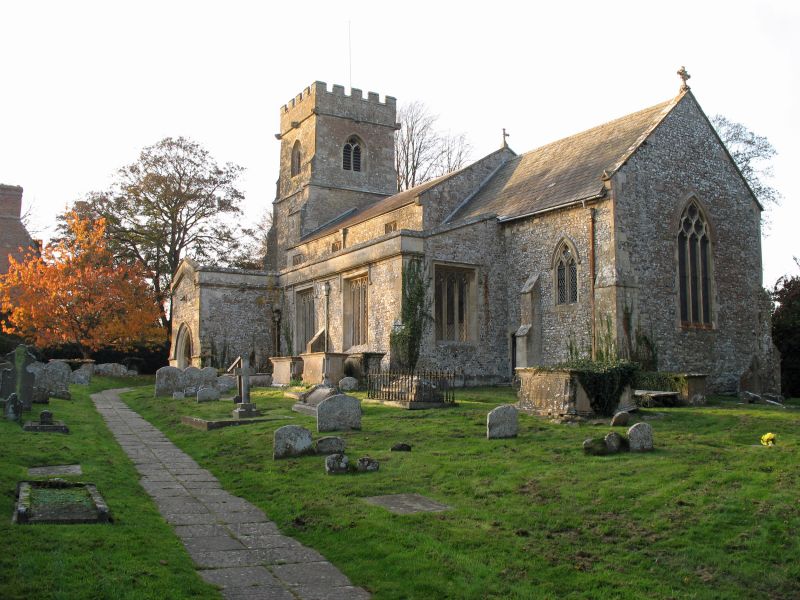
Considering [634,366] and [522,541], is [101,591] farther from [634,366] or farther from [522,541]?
[634,366]

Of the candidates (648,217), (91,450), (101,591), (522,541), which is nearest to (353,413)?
(91,450)

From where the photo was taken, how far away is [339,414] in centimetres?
1366

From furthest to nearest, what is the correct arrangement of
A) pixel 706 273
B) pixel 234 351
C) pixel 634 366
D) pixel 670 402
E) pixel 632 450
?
1. pixel 234 351
2. pixel 706 273
3. pixel 670 402
4. pixel 634 366
5. pixel 632 450

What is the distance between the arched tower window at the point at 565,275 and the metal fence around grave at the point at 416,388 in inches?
199

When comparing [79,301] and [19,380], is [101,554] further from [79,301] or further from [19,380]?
[79,301]

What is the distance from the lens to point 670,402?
1669cm

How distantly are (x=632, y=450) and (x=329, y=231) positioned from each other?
975 inches

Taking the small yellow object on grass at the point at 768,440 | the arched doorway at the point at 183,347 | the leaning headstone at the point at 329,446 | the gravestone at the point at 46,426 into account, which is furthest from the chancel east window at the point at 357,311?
the small yellow object on grass at the point at 768,440

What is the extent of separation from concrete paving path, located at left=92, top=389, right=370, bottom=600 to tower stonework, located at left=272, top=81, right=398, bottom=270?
27.1m

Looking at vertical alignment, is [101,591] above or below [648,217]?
below

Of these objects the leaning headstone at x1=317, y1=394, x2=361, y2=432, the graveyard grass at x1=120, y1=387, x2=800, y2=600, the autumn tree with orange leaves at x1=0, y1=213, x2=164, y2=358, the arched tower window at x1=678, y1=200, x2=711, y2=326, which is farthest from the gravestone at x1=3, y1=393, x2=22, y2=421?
the autumn tree with orange leaves at x1=0, y1=213, x2=164, y2=358

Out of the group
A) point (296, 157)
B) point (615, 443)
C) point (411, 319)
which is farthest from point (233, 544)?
point (296, 157)

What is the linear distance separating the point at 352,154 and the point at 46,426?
2788cm

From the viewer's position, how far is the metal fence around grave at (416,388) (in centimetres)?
1692
